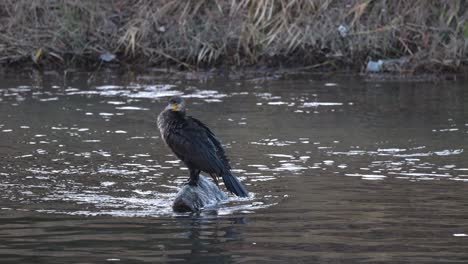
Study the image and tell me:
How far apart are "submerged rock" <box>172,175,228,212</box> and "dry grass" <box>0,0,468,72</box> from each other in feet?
25.4

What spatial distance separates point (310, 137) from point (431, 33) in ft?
18.8

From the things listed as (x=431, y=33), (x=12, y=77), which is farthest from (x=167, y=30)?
(x=431, y=33)

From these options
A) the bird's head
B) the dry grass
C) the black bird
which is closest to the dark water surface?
the black bird

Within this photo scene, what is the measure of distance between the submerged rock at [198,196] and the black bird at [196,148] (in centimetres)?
9

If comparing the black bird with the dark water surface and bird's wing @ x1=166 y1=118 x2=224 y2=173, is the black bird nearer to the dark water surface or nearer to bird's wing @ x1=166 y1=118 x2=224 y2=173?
bird's wing @ x1=166 y1=118 x2=224 y2=173

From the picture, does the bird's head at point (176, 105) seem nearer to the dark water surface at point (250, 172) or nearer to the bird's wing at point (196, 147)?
the bird's wing at point (196, 147)

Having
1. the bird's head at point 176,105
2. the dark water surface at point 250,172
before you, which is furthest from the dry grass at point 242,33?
the bird's head at point 176,105

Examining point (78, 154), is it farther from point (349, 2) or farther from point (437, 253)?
point (349, 2)

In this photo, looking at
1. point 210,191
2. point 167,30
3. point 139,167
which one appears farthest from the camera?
point 167,30

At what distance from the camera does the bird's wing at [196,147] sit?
8555mm

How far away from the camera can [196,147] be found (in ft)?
28.3

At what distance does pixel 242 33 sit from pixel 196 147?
847 centimetres

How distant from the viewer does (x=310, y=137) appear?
452 inches

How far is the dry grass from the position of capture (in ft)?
54.2
